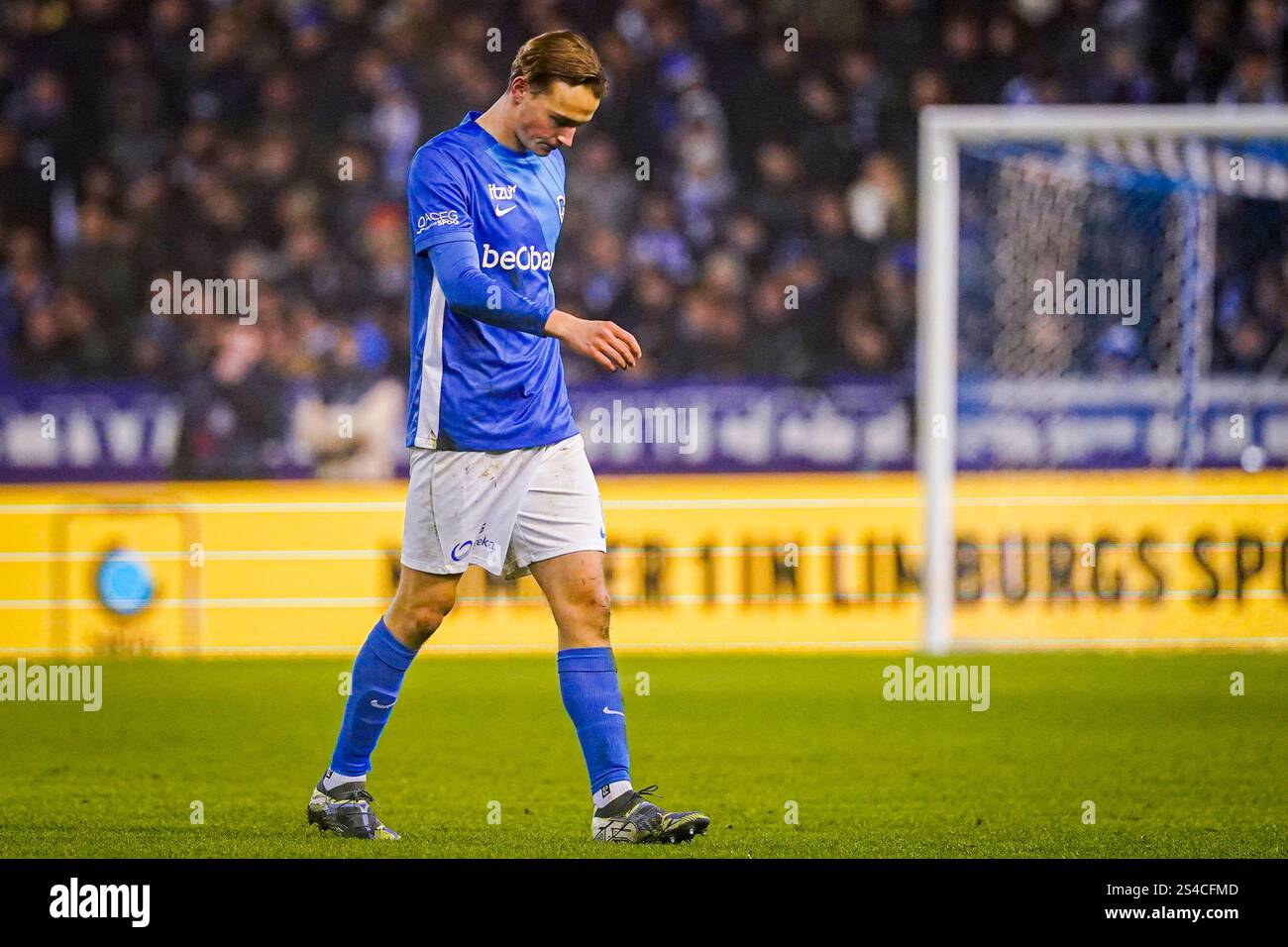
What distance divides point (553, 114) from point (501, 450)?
83 centimetres

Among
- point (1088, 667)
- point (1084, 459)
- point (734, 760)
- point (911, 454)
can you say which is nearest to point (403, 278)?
point (911, 454)

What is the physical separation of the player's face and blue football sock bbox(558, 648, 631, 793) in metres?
1.26

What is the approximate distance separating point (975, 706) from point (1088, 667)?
1.55 metres

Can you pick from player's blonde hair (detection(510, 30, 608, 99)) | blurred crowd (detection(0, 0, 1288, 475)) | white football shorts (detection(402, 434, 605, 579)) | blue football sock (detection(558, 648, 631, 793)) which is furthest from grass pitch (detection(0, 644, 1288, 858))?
blurred crowd (detection(0, 0, 1288, 475))

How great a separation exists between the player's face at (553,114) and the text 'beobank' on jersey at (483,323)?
8 centimetres

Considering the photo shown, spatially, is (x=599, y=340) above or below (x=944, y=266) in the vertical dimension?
below

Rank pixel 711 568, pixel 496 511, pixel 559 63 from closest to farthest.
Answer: pixel 559 63
pixel 496 511
pixel 711 568

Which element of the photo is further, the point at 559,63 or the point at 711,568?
the point at 711,568

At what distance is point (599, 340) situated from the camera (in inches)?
170

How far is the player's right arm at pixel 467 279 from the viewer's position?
4.34m

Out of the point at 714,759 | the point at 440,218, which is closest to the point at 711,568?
the point at 714,759

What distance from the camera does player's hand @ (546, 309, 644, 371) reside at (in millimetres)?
4320

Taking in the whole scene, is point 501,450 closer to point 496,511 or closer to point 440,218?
point 496,511

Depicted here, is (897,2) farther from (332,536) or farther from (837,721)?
(837,721)
